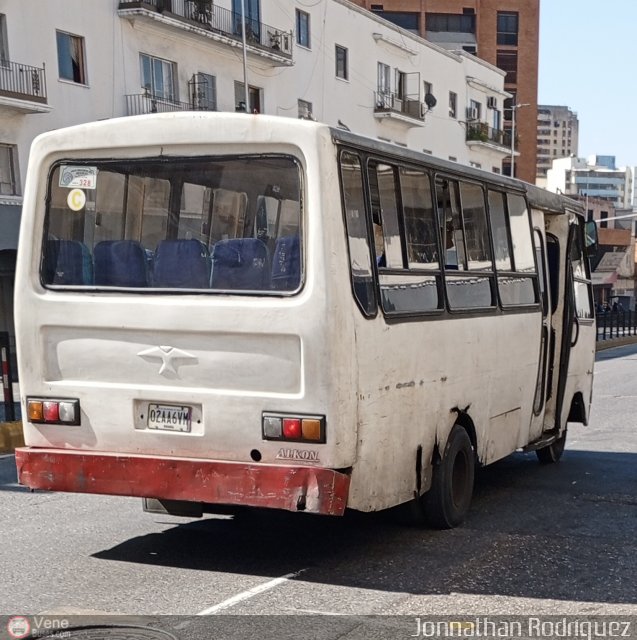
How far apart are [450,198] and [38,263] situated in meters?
3.03

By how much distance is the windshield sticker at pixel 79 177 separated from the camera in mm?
6637

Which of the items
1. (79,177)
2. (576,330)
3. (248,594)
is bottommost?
(248,594)

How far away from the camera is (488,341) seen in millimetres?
8141

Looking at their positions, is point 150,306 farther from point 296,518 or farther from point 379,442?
point 296,518

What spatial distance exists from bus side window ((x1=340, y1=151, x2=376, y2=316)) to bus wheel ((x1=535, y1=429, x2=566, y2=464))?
4933 mm

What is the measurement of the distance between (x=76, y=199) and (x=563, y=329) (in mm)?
5404

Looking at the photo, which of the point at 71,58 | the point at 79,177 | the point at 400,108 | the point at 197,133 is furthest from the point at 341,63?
the point at 197,133

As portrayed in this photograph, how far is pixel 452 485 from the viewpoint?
7617 mm

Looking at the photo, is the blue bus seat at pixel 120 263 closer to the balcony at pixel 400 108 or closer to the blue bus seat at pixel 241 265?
the blue bus seat at pixel 241 265

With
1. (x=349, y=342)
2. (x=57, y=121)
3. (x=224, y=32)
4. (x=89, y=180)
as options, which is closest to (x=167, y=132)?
(x=89, y=180)

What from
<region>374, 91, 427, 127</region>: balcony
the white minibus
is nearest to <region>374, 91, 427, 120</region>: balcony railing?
<region>374, 91, 427, 127</region>: balcony

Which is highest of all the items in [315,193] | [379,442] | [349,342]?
[315,193]

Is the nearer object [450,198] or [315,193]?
[315,193]

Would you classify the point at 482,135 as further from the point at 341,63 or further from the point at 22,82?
the point at 22,82
